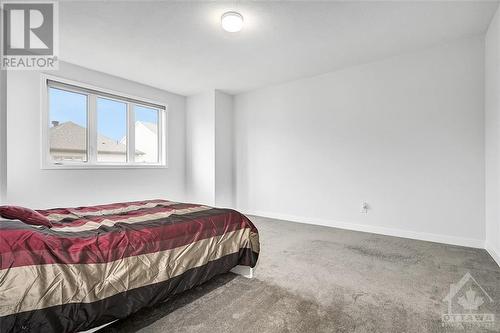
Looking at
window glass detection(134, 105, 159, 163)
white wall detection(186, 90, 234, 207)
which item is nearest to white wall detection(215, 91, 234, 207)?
white wall detection(186, 90, 234, 207)

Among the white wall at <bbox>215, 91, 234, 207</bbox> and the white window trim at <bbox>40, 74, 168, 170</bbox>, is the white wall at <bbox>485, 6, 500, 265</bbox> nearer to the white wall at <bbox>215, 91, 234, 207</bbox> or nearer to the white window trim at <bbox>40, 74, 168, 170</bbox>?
the white wall at <bbox>215, 91, 234, 207</bbox>

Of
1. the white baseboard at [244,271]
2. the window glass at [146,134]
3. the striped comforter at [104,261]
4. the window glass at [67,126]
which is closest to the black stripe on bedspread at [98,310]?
the striped comforter at [104,261]

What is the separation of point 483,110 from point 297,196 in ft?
9.44

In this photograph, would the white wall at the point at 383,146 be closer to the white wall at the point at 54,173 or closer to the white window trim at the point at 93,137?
the white window trim at the point at 93,137

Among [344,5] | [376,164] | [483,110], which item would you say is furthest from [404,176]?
[344,5]

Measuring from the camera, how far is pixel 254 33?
2.94 m

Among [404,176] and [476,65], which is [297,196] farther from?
[476,65]

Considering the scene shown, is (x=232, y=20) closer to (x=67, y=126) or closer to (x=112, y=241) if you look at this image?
(x=112, y=241)

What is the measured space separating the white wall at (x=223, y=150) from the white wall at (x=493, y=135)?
13.8 feet

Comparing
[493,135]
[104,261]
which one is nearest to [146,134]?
[104,261]

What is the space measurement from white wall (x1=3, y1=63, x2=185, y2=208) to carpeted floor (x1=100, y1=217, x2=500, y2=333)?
2.88 meters

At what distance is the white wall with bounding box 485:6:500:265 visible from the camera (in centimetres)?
252

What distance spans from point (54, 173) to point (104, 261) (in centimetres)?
303

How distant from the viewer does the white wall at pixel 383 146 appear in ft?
10.2
